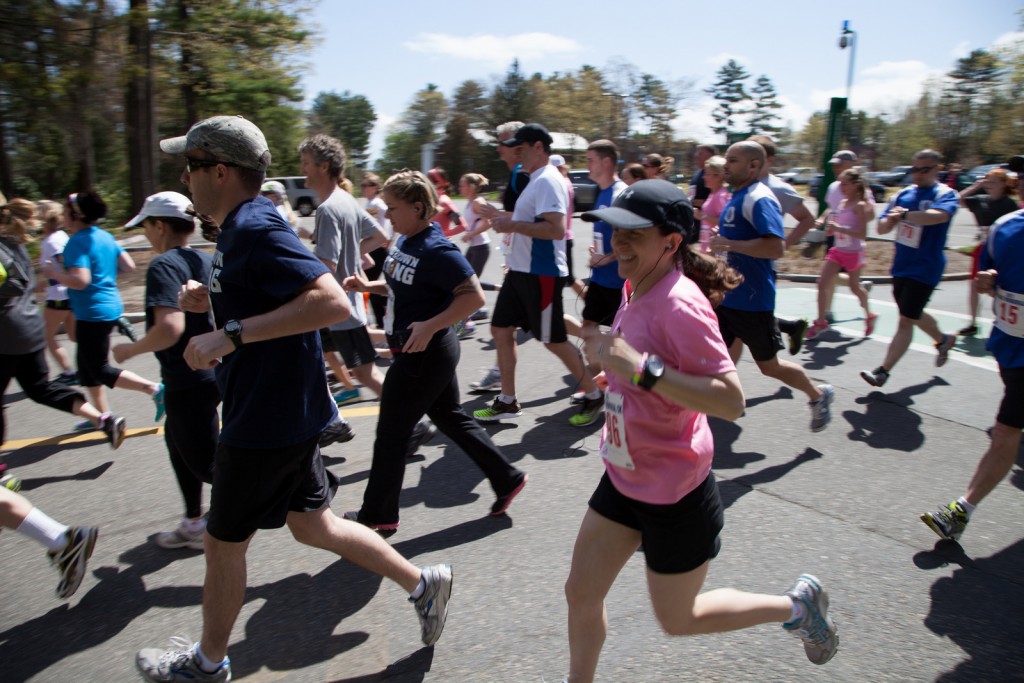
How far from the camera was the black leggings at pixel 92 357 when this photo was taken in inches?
195

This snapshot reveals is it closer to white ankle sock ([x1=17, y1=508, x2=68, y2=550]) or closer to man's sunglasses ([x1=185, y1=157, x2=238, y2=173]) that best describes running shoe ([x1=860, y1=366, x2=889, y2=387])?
man's sunglasses ([x1=185, y1=157, x2=238, y2=173])

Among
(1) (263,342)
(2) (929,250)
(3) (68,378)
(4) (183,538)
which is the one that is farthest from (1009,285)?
(3) (68,378)

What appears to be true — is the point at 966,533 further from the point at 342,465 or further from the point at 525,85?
the point at 525,85

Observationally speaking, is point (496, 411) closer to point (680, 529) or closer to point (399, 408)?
point (399, 408)

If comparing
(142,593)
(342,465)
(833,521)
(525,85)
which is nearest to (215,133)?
(142,593)

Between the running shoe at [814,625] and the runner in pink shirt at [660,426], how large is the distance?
167mm

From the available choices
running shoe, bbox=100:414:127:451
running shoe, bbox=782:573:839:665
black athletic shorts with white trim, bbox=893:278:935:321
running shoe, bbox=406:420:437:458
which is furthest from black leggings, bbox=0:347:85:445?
black athletic shorts with white trim, bbox=893:278:935:321

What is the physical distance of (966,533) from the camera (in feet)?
12.2

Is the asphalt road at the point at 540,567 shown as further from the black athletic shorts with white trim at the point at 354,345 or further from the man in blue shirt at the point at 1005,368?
the black athletic shorts with white trim at the point at 354,345

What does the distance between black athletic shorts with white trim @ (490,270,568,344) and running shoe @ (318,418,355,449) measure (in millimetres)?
1274

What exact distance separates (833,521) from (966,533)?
641 millimetres

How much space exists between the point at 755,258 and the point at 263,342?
3.45 m

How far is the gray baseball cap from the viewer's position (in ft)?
7.67

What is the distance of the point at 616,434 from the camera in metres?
2.24
